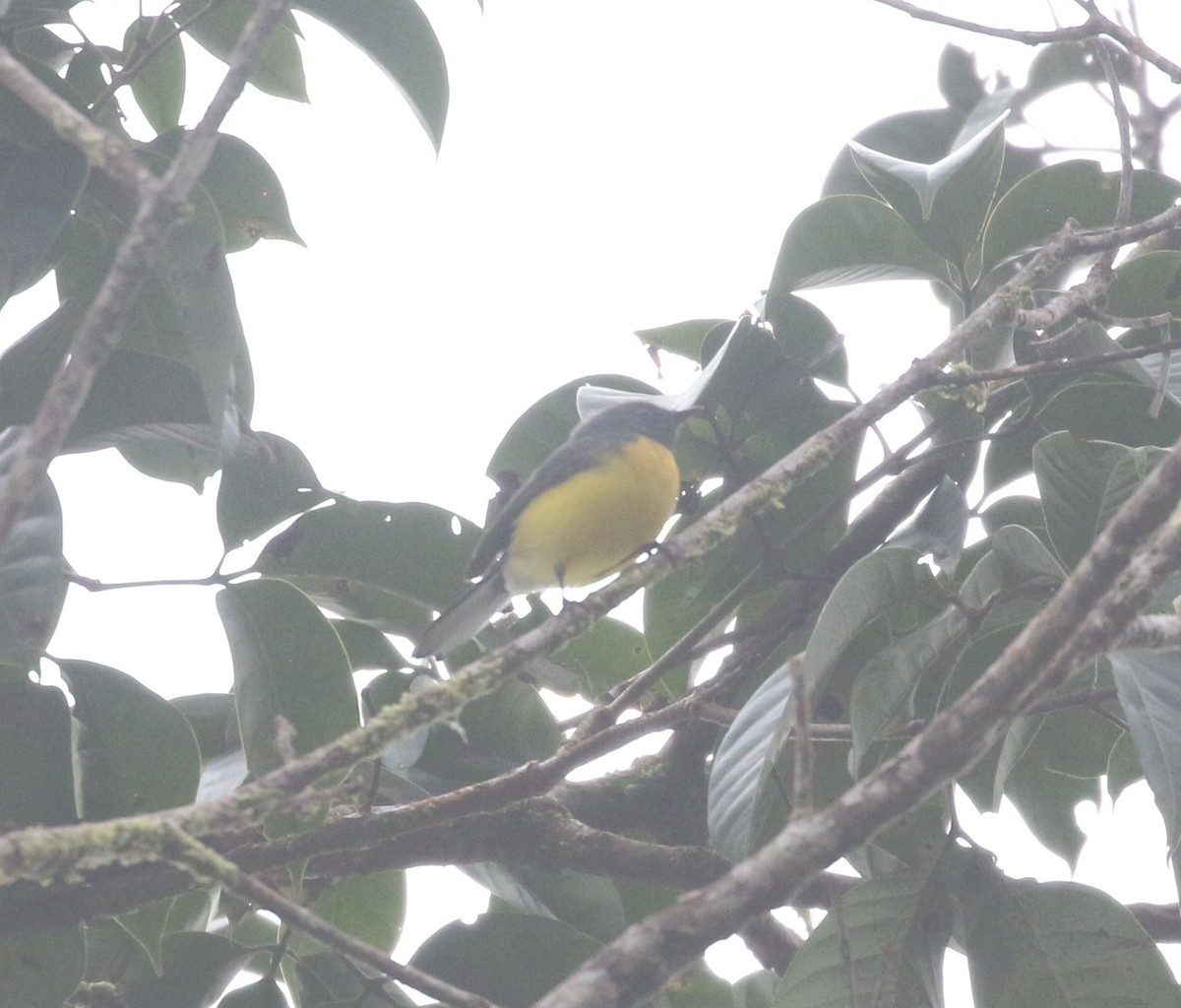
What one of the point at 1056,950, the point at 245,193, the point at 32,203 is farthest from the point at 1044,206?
the point at 32,203

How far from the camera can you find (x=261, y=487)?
317 cm

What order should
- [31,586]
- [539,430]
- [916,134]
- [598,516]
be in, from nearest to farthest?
[31,586] < [539,430] < [598,516] < [916,134]

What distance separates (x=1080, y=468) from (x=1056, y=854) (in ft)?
4.02

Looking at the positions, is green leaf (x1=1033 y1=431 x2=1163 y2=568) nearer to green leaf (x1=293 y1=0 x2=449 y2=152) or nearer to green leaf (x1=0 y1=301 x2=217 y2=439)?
green leaf (x1=293 y1=0 x2=449 y2=152)

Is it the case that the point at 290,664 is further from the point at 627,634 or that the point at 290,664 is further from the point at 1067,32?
the point at 1067,32

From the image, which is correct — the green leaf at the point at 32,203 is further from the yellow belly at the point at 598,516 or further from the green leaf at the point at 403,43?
the yellow belly at the point at 598,516

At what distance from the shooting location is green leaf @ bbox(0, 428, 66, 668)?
236 centimetres

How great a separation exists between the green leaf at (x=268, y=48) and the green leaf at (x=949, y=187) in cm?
163

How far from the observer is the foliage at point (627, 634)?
2588 mm

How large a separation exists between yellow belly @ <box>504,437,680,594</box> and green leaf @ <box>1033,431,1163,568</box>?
1357 mm

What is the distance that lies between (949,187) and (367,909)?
2309 millimetres

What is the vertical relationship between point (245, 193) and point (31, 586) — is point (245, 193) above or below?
above

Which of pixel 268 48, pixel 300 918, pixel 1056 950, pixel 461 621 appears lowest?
pixel 300 918

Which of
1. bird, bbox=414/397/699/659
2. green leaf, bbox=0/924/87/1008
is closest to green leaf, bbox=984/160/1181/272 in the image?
bird, bbox=414/397/699/659
